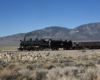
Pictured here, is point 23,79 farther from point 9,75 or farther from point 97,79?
point 97,79

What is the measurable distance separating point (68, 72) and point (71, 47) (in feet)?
132

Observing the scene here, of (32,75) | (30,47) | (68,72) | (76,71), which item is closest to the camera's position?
(32,75)

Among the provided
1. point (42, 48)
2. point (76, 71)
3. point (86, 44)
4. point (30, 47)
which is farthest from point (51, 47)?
point (76, 71)

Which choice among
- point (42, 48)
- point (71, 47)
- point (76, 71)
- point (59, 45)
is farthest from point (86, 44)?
point (76, 71)

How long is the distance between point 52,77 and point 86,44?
4456 cm

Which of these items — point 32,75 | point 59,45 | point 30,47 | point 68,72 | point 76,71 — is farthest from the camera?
point 59,45

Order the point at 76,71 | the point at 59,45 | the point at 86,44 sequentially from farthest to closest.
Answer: the point at 86,44 < the point at 59,45 < the point at 76,71

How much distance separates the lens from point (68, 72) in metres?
10.3

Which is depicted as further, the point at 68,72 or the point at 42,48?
the point at 42,48

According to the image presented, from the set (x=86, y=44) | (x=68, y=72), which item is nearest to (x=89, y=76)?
(x=68, y=72)

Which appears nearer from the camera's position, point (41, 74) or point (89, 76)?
point (89, 76)

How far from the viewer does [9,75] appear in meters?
8.70

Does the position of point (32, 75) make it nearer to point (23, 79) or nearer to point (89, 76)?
point (23, 79)

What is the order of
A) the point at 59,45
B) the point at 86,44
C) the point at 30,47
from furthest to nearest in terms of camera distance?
the point at 86,44
the point at 59,45
the point at 30,47
